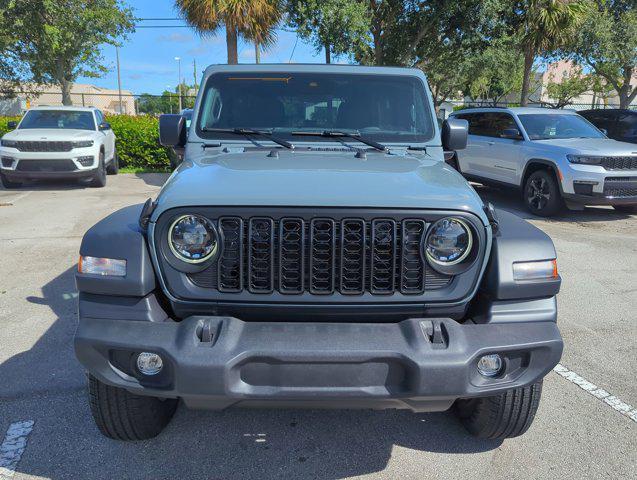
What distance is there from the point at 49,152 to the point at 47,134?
0.42 meters

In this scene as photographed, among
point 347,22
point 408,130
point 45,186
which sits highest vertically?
point 347,22

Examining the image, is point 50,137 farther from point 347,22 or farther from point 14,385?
point 14,385

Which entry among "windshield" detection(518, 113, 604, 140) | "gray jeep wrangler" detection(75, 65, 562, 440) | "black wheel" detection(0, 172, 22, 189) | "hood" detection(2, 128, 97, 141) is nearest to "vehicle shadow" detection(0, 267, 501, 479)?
"gray jeep wrangler" detection(75, 65, 562, 440)

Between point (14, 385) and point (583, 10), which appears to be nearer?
point (14, 385)

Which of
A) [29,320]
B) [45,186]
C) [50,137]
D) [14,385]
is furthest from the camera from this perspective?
[45,186]

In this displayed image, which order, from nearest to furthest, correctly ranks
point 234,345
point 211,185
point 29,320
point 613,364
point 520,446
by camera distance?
1. point 234,345
2. point 211,185
3. point 520,446
4. point 613,364
5. point 29,320

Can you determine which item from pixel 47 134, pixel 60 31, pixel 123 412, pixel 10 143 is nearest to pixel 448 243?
pixel 123 412

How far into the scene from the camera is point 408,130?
3.51 m

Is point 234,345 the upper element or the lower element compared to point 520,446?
upper

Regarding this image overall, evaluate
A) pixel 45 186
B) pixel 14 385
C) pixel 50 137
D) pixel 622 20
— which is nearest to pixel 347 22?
pixel 50 137

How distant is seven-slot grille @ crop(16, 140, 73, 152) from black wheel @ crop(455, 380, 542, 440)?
10182 millimetres

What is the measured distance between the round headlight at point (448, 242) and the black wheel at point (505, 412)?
72 centimetres

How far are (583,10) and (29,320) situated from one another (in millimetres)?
15361

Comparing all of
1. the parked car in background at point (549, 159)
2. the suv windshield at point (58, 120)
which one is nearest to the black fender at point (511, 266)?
the parked car in background at point (549, 159)
